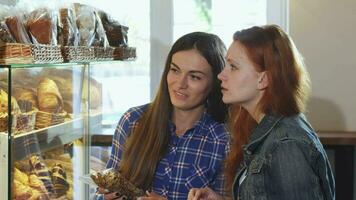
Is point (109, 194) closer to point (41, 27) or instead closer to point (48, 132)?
point (48, 132)

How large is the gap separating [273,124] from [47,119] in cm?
67

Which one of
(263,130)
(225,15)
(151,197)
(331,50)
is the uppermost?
(225,15)

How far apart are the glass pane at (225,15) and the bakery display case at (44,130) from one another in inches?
37.7

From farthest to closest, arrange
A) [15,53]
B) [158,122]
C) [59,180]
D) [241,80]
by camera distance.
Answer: [158,122] < [59,180] < [241,80] < [15,53]

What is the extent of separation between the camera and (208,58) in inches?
66.7

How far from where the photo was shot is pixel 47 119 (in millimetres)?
1494

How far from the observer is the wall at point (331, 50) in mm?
2479

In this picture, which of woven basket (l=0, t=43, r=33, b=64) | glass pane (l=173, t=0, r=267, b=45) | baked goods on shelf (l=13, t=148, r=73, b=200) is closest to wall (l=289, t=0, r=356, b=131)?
glass pane (l=173, t=0, r=267, b=45)

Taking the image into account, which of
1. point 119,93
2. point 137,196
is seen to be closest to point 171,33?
point 119,93

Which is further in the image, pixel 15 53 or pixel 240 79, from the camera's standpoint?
pixel 240 79

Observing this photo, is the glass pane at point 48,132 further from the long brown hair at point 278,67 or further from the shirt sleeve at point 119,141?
the long brown hair at point 278,67

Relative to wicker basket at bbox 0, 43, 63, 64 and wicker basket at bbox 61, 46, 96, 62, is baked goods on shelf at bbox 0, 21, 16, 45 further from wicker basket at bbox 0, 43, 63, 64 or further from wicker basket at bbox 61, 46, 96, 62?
wicker basket at bbox 61, 46, 96, 62

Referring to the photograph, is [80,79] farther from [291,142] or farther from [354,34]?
[354,34]

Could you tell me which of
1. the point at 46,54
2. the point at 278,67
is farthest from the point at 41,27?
the point at 278,67
